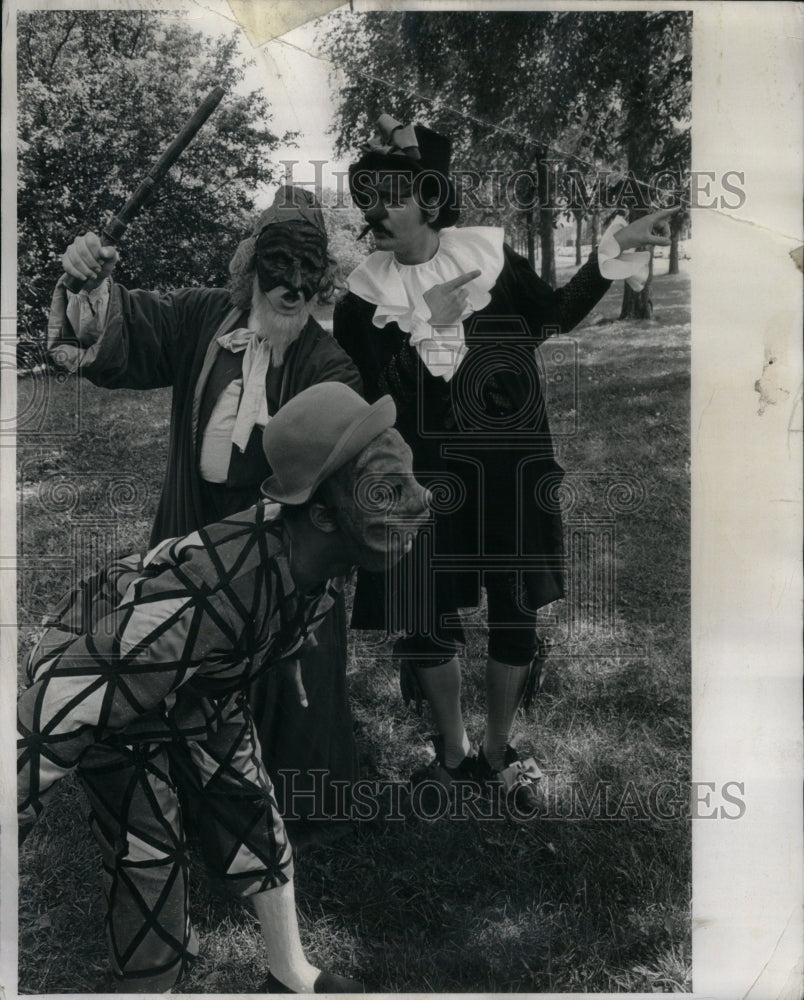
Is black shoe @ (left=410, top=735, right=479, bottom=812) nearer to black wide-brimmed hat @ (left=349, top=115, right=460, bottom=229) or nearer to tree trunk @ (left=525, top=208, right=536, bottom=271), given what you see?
tree trunk @ (left=525, top=208, right=536, bottom=271)

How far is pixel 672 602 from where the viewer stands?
2725 millimetres

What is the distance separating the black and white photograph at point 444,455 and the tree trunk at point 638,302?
1cm

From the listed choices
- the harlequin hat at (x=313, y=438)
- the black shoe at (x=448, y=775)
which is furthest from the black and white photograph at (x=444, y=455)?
the harlequin hat at (x=313, y=438)

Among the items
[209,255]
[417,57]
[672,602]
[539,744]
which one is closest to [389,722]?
[539,744]

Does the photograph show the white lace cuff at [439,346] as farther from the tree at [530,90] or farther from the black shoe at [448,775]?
the black shoe at [448,775]

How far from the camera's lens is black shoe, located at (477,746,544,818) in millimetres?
2689

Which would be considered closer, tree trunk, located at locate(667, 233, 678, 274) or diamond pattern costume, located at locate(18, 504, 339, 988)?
diamond pattern costume, located at locate(18, 504, 339, 988)

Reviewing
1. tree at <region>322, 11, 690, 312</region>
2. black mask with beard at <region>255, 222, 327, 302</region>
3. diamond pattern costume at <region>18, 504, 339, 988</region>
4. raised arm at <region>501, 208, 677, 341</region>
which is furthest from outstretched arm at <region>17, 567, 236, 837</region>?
tree at <region>322, 11, 690, 312</region>

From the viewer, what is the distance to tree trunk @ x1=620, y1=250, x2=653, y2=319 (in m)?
2.70

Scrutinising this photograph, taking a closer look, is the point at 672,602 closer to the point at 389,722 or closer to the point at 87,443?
the point at 389,722

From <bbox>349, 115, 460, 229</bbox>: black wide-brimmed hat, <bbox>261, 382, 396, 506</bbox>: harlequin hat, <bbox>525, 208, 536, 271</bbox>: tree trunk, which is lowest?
<bbox>261, 382, 396, 506</bbox>: harlequin hat

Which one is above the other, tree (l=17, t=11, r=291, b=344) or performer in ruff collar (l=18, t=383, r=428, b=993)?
tree (l=17, t=11, r=291, b=344)

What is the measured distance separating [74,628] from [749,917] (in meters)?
2.10

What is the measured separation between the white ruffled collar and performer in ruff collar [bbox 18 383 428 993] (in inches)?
11.4
